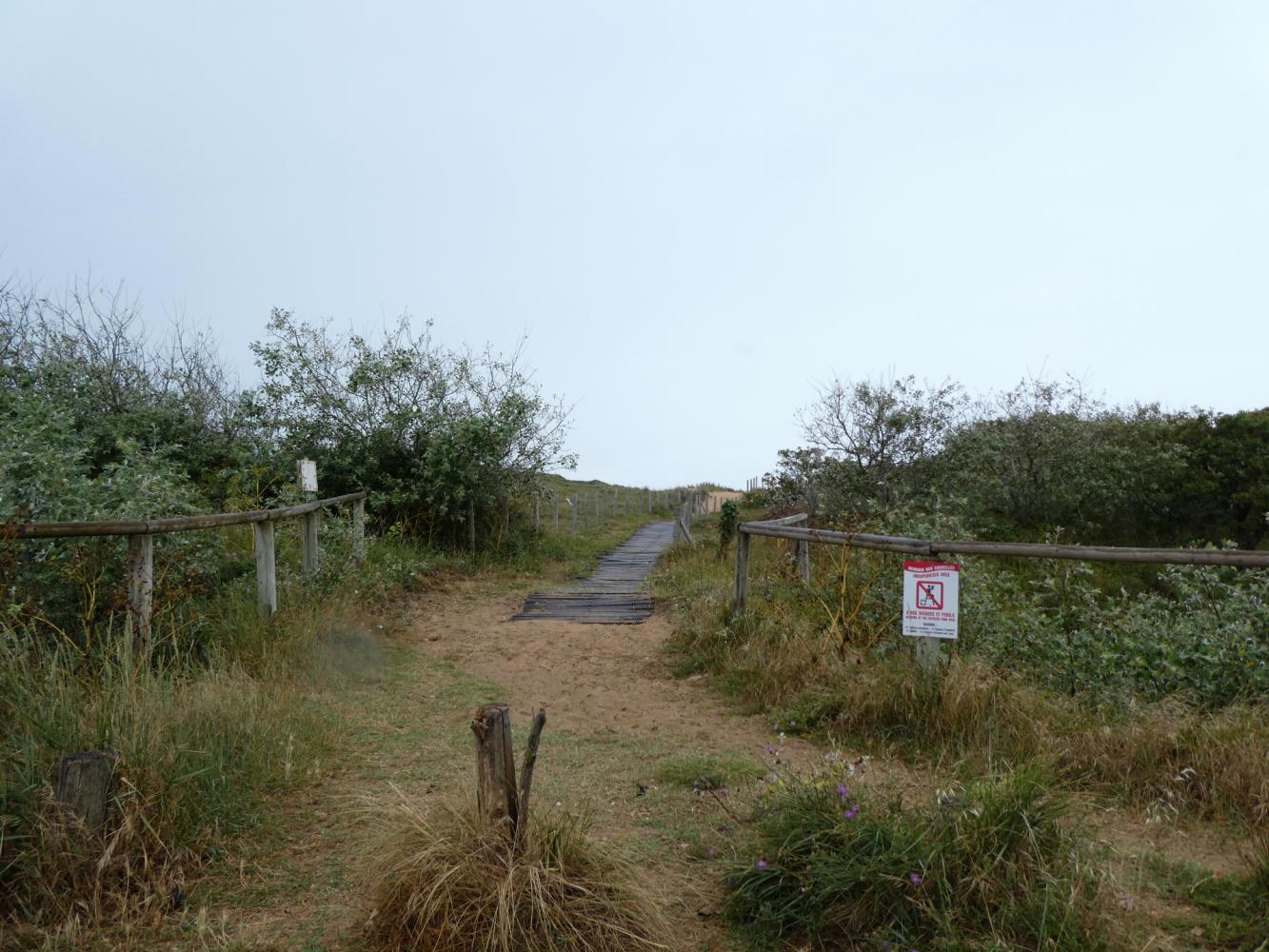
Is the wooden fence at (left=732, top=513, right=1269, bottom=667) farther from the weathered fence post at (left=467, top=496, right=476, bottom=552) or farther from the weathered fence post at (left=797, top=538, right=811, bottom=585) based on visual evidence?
the weathered fence post at (left=467, top=496, right=476, bottom=552)

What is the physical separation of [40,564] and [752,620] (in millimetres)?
5220

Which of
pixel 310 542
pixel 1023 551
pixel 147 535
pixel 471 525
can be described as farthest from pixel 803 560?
pixel 471 525

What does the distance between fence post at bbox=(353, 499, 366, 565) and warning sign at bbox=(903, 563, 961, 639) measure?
6.77m

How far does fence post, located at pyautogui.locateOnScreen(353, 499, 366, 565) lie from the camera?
10.5m

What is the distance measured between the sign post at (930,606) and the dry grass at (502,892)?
9.19 ft

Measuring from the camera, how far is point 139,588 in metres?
5.61

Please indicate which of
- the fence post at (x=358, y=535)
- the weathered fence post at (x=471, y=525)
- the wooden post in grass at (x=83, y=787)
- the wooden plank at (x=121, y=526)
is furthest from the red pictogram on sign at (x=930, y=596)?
the weathered fence post at (x=471, y=525)

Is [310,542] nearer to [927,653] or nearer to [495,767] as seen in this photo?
[927,653]

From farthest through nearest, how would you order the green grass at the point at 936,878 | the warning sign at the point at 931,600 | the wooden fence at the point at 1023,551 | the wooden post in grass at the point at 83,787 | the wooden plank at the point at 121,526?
the warning sign at the point at 931,600 < the wooden plank at the point at 121,526 < the wooden fence at the point at 1023,551 < the wooden post in grass at the point at 83,787 < the green grass at the point at 936,878

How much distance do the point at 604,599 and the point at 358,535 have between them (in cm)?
341

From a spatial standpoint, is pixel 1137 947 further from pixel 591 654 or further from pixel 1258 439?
pixel 1258 439

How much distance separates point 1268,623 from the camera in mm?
5430

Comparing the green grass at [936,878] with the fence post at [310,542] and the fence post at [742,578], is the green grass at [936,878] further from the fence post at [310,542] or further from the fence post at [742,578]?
the fence post at [310,542]

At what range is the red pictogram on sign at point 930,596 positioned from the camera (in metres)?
5.45
